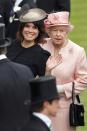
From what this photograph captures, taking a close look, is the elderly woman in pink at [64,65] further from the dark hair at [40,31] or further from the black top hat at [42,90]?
the black top hat at [42,90]

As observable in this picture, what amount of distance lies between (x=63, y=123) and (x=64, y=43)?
992 mm

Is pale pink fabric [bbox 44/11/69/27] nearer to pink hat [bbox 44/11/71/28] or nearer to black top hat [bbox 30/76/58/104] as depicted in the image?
pink hat [bbox 44/11/71/28]

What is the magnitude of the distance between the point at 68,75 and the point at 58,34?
1.70 feet

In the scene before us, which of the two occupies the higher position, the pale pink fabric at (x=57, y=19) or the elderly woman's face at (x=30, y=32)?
the pale pink fabric at (x=57, y=19)

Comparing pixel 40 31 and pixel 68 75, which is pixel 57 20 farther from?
pixel 68 75

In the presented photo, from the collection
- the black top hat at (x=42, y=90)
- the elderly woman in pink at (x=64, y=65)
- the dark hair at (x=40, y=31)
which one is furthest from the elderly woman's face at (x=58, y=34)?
the black top hat at (x=42, y=90)

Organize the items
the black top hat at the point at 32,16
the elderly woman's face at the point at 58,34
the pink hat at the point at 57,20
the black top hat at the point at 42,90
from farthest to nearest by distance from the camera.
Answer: the black top hat at the point at 32,16 < the pink hat at the point at 57,20 < the elderly woman's face at the point at 58,34 < the black top hat at the point at 42,90

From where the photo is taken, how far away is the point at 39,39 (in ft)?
31.6

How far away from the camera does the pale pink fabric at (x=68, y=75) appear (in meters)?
9.45

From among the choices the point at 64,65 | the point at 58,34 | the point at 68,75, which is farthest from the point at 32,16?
the point at 68,75

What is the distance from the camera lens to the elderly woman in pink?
945 centimetres

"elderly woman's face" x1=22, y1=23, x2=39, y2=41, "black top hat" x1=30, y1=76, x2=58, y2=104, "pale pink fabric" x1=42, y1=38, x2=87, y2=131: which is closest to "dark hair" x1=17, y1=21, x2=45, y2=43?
"elderly woman's face" x1=22, y1=23, x2=39, y2=41

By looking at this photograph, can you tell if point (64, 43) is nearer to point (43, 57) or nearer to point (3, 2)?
point (43, 57)

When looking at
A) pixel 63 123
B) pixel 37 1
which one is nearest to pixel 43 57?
pixel 63 123
